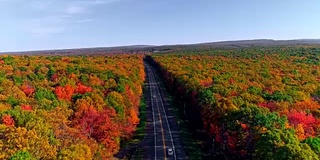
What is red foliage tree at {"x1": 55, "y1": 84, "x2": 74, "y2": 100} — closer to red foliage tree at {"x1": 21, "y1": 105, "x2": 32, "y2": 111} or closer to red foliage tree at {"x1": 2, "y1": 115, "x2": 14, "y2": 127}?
red foliage tree at {"x1": 21, "y1": 105, "x2": 32, "y2": 111}

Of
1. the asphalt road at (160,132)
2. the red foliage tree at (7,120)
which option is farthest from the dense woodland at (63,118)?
the asphalt road at (160,132)

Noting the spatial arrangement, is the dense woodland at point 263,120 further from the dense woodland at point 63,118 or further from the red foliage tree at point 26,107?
the red foliage tree at point 26,107

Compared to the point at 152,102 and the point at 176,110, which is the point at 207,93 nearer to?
the point at 176,110

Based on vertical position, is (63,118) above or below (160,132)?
above

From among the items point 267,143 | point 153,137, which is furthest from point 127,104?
point 267,143

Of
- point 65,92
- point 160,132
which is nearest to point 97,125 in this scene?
point 65,92

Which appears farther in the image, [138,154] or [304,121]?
[138,154]

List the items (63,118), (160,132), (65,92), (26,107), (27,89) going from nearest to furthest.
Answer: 1. (63,118)
2. (26,107)
3. (65,92)
4. (27,89)
5. (160,132)

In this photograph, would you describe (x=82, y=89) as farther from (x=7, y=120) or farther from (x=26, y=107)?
(x=7, y=120)

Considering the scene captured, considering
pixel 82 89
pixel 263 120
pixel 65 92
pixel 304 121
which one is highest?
pixel 65 92
